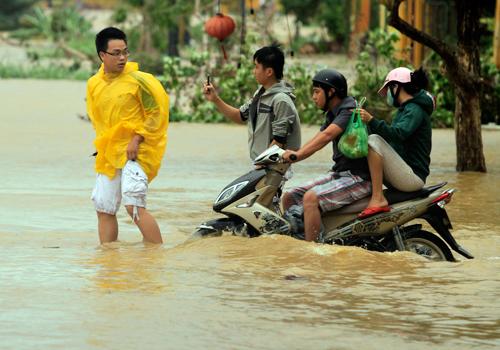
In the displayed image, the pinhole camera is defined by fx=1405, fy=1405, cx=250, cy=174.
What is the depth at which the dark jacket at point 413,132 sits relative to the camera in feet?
29.3

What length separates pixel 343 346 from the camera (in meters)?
6.63

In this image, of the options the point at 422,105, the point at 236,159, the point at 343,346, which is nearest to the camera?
the point at 343,346

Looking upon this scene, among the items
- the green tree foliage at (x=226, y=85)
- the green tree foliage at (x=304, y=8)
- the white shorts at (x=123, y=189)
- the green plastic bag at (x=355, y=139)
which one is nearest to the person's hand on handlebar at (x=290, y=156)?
the green plastic bag at (x=355, y=139)

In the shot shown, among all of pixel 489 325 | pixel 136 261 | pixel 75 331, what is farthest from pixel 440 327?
pixel 136 261

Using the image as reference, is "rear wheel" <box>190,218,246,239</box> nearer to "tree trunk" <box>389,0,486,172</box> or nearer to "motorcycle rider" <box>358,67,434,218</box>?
"motorcycle rider" <box>358,67,434,218</box>

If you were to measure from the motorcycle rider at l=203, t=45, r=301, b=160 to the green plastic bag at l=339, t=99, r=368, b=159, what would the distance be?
669 mm

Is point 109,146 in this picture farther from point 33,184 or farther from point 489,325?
point 33,184

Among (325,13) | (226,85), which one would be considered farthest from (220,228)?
(325,13)

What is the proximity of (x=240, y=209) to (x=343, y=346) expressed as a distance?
2627mm

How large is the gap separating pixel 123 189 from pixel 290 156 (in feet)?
3.93

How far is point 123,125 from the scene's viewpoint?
948 centimetres

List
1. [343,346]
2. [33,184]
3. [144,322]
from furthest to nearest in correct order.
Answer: [33,184] < [144,322] < [343,346]

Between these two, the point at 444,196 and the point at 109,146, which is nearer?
the point at 444,196

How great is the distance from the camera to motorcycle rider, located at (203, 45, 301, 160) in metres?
9.45
